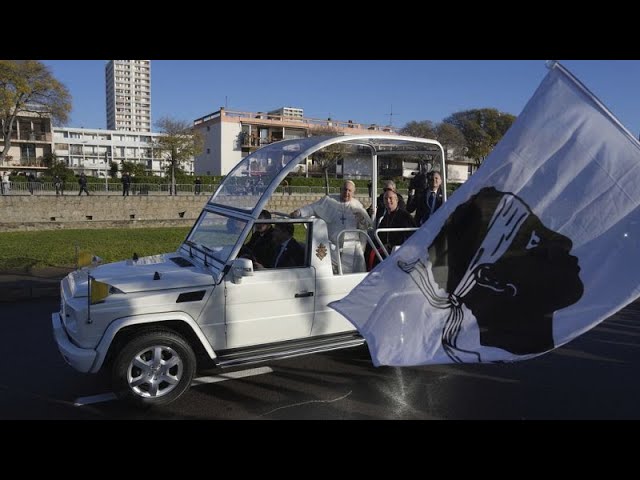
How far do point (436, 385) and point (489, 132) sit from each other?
3123 inches

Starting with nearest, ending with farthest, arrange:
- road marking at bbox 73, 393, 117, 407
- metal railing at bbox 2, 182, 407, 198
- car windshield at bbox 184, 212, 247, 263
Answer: road marking at bbox 73, 393, 117, 407 → car windshield at bbox 184, 212, 247, 263 → metal railing at bbox 2, 182, 407, 198

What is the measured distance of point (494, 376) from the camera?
216 inches

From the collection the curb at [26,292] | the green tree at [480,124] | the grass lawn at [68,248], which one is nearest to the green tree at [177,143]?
the grass lawn at [68,248]

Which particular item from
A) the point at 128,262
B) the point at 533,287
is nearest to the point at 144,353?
the point at 128,262

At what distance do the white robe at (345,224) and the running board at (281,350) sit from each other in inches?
32.1

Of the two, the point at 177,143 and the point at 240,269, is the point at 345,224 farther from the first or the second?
the point at 177,143

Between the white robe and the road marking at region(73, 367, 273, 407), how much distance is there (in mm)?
1510

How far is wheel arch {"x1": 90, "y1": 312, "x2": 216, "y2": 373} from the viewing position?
4.23 m

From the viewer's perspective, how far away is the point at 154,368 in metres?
4.46

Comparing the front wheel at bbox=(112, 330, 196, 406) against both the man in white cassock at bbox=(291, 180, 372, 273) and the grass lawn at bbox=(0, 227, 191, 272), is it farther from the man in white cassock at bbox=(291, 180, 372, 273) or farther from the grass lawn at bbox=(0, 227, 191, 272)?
the grass lawn at bbox=(0, 227, 191, 272)

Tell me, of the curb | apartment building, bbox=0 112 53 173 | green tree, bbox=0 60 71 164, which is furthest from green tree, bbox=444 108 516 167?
the curb

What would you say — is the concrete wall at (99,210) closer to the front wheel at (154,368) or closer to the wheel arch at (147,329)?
the wheel arch at (147,329)

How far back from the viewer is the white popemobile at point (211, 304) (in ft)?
14.2
